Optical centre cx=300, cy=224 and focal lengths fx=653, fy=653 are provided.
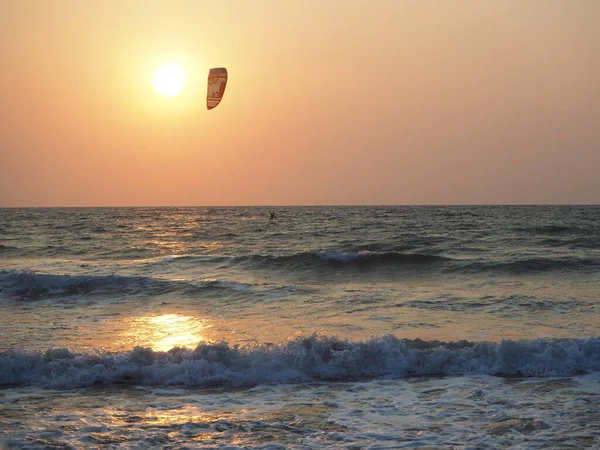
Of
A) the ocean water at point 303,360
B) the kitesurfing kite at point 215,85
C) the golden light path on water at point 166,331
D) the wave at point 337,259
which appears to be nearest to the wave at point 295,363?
the ocean water at point 303,360

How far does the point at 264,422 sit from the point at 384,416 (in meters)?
1.51

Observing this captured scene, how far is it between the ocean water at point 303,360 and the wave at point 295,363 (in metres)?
0.03

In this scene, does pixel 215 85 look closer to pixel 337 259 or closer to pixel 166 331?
Answer: pixel 337 259

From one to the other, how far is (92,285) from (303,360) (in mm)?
11780

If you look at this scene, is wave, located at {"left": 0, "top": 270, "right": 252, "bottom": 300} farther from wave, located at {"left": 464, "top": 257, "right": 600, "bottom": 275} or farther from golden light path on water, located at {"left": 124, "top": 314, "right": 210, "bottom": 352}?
wave, located at {"left": 464, "top": 257, "right": 600, "bottom": 275}

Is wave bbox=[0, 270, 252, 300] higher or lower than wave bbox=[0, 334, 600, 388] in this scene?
lower

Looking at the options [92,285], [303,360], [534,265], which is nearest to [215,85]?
[92,285]

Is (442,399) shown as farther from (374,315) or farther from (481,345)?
(374,315)

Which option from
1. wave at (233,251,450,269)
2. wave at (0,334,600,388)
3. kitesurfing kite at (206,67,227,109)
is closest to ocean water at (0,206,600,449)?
wave at (0,334,600,388)

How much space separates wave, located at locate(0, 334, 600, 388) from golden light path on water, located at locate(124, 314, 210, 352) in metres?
1.05

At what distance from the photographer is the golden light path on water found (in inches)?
481

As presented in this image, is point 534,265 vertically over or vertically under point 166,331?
over

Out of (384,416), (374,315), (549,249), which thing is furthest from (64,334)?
(549,249)

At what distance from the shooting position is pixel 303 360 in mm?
10766
